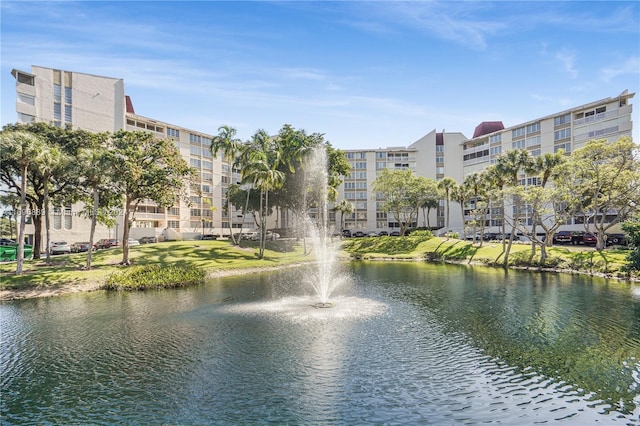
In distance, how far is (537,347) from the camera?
67.2ft

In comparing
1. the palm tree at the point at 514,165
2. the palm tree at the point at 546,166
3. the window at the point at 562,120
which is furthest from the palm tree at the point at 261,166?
the window at the point at 562,120

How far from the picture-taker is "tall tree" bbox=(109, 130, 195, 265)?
148 feet

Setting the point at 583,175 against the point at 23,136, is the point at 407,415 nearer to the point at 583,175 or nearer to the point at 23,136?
the point at 23,136

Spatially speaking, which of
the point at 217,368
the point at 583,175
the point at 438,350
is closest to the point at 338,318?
the point at 438,350

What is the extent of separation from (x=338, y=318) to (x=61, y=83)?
82937 mm

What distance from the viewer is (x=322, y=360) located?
1878 centimetres

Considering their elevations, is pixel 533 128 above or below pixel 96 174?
above

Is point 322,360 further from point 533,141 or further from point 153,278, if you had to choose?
point 533,141

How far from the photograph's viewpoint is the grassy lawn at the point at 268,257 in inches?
1583

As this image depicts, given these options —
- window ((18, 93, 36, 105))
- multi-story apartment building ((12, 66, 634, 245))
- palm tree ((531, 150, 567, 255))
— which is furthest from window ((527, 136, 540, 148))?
window ((18, 93, 36, 105))

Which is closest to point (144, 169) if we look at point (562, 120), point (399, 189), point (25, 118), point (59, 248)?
point (59, 248)

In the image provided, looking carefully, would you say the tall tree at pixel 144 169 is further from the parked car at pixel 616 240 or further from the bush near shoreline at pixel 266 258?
the parked car at pixel 616 240

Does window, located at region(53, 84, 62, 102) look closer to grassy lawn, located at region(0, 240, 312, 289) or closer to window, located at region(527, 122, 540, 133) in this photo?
grassy lawn, located at region(0, 240, 312, 289)

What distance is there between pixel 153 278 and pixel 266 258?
2418 cm
